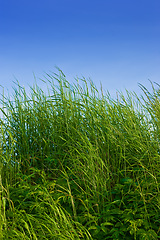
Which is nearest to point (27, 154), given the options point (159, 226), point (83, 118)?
point (83, 118)

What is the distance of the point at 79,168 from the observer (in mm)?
3410

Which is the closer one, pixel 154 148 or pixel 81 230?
pixel 81 230

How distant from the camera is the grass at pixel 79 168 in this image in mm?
2986

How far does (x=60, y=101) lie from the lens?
15.4ft

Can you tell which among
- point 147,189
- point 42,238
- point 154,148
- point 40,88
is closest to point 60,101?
point 40,88

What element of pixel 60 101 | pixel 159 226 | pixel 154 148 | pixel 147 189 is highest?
pixel 60 101

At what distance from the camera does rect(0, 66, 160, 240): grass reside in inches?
118

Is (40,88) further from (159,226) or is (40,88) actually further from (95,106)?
(159,226)

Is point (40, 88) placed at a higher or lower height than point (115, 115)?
higher

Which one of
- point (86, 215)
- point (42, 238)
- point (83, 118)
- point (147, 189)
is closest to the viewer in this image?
point (42, 238)

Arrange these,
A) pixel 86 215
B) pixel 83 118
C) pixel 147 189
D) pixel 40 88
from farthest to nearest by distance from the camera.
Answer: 1. pixel 40 88
2. pixel 83 118
3. pixel 147 189
4. pixel 86 215

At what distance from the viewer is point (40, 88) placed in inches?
195

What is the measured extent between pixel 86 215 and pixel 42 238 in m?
0.55

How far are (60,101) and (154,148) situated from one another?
1777mm
